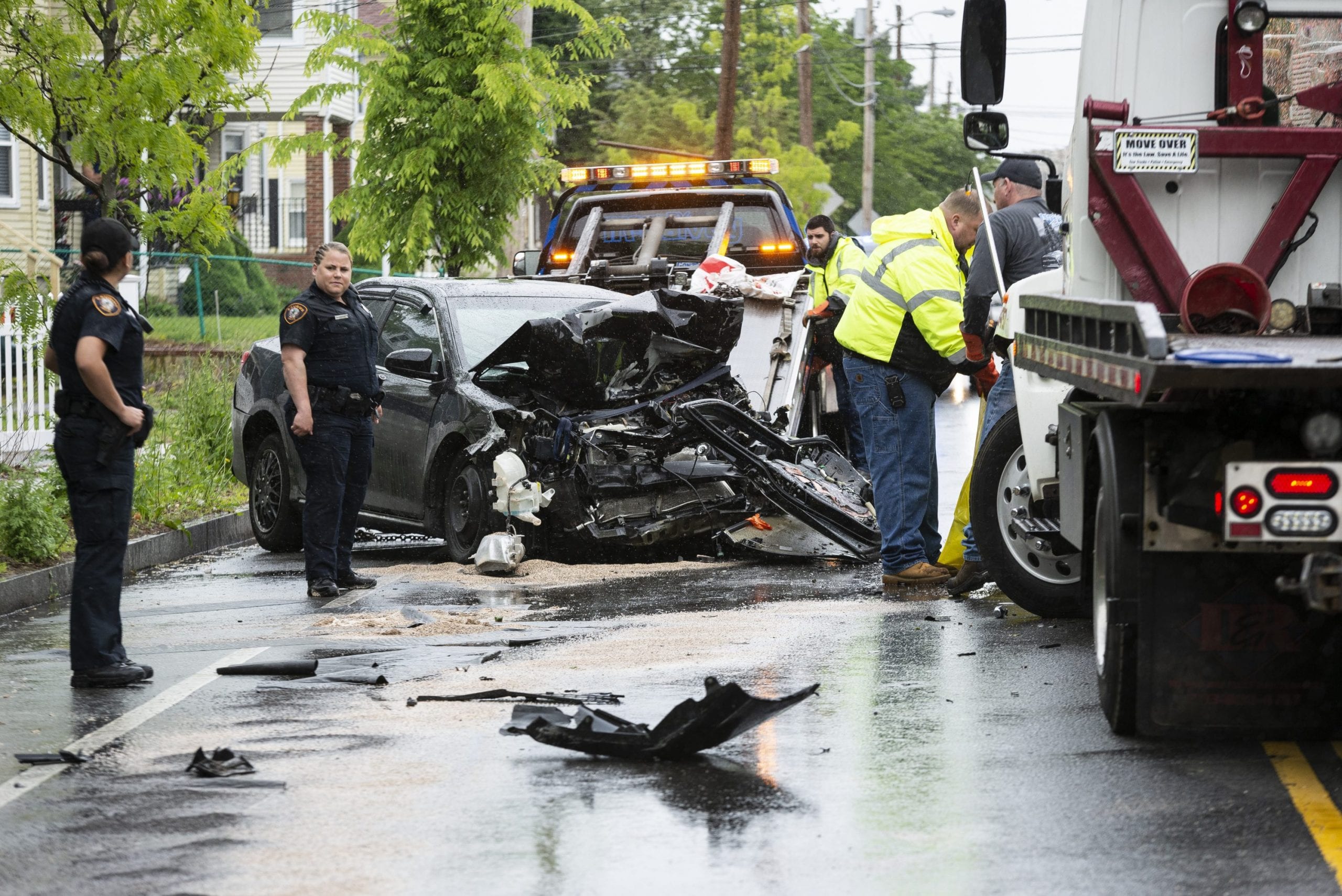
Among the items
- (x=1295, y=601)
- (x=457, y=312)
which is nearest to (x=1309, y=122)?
(x=1295, y=601)

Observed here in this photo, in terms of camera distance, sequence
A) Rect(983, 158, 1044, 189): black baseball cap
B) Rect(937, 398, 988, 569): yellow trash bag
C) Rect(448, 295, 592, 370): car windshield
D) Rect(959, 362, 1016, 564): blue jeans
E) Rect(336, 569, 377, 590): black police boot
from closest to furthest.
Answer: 1. Rect(959, 362, 1016, 564): blue jeans
2. Rect(983, 158, 1044, 189): black baseball cap
3. Rect(937, 398, 988, 569): yellow trash bag
4. Rect(336, 569, 377, 590): black police boot
5. Rect(448, 295, 592, 370): car windshield

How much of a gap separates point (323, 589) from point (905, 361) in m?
3.35

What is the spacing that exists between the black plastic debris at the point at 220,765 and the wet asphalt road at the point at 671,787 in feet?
0.24

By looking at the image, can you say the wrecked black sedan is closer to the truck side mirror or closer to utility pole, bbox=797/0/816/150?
the truck side mirror

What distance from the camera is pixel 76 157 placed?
11.2 m

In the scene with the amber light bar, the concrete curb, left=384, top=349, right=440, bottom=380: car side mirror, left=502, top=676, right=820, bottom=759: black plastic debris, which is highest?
the amber light bar

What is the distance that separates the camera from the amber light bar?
15047 millimetres

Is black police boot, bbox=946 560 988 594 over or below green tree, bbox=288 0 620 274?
below

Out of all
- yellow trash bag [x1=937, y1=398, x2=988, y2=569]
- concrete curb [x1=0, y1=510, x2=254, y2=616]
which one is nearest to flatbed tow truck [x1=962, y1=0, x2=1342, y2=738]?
yellow trash bag [x1=937, y1=398, x2=988, y2=569]

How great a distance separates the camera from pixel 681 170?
15.1 metres

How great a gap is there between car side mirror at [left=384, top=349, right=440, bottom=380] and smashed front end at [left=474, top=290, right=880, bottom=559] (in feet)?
1.10

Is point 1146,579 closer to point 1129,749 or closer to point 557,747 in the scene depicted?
point 1129,749

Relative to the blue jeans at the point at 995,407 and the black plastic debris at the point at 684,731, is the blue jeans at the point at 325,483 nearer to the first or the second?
the blue jeans at the point at 995,407

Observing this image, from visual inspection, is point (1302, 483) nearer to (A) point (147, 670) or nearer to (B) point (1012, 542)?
(B) point (1012, 542)
